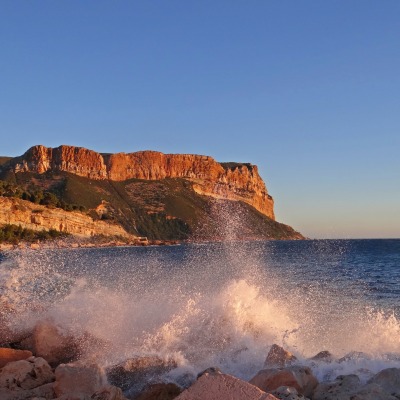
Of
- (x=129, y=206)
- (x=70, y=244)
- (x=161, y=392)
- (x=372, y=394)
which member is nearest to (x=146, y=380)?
(x=161, y=392)

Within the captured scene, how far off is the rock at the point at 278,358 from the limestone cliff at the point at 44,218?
89627 mm

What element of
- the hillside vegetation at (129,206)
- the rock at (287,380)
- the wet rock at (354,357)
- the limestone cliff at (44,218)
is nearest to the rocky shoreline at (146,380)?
the rock at (287,380)

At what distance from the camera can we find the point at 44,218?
105m

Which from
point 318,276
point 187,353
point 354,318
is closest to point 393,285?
point 318,276

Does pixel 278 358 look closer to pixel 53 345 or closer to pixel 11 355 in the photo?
pixel 53 345

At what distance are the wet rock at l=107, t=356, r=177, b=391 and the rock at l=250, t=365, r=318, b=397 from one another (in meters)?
2.90

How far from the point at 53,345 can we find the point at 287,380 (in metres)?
6.73

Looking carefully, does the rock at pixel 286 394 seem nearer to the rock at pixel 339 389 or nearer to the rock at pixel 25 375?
the rock at pixel 339 389

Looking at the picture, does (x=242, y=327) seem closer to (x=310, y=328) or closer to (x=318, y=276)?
(x=310, y=328)

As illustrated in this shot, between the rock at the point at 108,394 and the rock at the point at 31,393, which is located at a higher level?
the rock at the point at 108,394

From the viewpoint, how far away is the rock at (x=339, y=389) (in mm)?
9469

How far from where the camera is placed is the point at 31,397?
33.1 feet

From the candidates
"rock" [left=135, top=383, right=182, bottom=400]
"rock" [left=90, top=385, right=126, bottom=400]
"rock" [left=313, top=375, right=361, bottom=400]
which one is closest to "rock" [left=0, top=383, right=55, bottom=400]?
Result: "rock" [left=90, top=385, right=126, bottom=400]

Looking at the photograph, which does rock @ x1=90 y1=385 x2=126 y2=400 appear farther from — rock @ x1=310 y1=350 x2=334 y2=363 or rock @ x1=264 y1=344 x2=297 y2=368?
rock @ x1=310 y1=350 x2=334 y2=363
